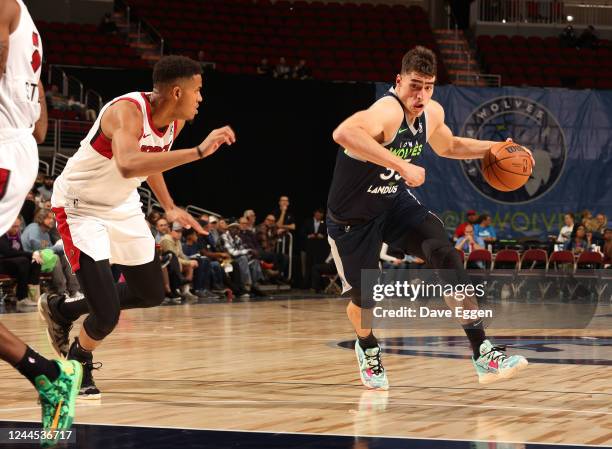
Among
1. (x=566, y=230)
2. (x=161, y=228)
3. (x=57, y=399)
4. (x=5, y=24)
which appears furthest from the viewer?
(x=566, y=230)

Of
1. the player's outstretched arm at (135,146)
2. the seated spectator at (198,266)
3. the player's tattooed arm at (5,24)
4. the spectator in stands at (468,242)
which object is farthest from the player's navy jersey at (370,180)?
the spectator in stands at (468,242)

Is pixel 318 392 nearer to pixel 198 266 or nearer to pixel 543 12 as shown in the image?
pixel 198 266

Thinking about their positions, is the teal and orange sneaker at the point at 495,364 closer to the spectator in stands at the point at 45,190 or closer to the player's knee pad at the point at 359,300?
the player's knee pad at the point at 359,300

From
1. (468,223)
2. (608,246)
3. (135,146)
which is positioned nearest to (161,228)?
(468,223)

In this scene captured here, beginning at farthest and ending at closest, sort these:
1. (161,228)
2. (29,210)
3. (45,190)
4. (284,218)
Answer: (284,218) → (45,190) → (161,228) → (29,210)

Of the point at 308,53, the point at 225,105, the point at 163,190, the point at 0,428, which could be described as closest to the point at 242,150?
the point at 225,105

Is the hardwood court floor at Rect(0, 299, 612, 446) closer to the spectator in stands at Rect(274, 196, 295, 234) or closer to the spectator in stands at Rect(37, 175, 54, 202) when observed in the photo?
the spectator in stands at Rect(37, 175, 54, 202)

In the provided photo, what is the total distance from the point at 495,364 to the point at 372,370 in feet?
2.27

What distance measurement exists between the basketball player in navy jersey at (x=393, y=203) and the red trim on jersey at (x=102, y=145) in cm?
113

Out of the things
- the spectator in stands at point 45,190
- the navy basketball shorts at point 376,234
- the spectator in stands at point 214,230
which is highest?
the navy basketball shorts at point 376,234

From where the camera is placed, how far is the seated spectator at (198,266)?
47.8 feet

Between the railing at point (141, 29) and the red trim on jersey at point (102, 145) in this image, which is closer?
the red trim on jersey at point (102, 145)

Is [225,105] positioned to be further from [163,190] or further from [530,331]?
[163,190]

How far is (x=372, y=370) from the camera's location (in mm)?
5527
